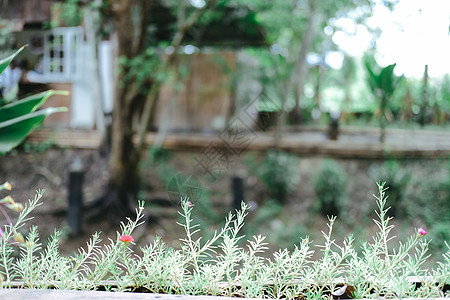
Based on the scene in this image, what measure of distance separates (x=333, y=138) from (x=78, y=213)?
441cm

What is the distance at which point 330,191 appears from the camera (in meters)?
5.68

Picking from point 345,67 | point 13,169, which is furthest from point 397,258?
point 345,67

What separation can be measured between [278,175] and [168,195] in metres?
1.80

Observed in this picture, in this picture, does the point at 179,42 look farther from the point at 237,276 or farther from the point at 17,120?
the point at 237,276

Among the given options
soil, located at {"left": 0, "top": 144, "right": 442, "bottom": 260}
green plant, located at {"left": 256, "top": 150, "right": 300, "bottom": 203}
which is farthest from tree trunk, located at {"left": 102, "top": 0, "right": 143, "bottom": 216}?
green plant, located at {"left": 256, "top": 150, "right": 300, "bottom": 203}

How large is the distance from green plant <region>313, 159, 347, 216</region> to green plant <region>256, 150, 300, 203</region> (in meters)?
0.43

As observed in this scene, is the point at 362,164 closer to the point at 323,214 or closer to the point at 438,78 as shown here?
the point at 323,214

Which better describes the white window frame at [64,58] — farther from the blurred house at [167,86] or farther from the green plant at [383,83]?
the green plant at [383,83]

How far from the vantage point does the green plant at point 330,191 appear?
18.5 feet

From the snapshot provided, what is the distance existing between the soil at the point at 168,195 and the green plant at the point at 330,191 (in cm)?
14

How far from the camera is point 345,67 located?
13.7m

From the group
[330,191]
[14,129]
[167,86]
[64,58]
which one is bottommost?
[330,191]

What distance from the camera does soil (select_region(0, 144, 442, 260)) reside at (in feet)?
16.5

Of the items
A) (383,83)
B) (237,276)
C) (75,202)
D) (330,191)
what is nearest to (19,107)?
(237,276)
